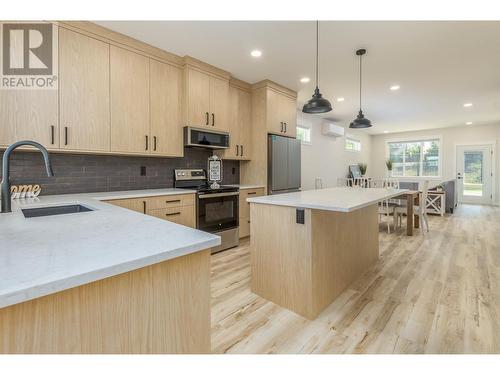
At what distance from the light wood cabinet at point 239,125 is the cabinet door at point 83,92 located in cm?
173

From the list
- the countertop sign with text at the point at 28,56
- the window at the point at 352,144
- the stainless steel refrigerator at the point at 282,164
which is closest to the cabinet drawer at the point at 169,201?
the countertop sign with text at the point at 28,56

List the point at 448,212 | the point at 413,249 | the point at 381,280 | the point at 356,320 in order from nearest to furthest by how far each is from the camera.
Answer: the point at 356,320, the point at 381,280, the point at 413,249, the point at 448,212

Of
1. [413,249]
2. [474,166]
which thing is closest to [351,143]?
[474,166]

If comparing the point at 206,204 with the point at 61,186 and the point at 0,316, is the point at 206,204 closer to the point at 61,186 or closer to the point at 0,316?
the point at 61,186

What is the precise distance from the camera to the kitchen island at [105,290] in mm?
556

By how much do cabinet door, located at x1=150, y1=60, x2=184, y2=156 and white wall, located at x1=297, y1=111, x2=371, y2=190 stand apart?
134 inches

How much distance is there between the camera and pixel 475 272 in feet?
8.80

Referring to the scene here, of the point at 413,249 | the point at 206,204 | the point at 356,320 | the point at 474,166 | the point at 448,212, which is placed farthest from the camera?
the point at 474,166

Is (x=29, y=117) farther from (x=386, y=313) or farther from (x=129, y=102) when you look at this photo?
(x=386, y=313)

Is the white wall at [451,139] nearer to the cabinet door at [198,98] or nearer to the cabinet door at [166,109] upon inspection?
the cabinet door at [198,98]

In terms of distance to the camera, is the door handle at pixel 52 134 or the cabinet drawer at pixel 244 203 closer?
the door handle at pixel 52 134

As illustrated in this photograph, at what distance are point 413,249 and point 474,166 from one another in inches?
271

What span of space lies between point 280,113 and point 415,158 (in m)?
7.25

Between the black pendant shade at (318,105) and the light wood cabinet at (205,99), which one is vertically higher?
the light wood cabinet at (205,99)
